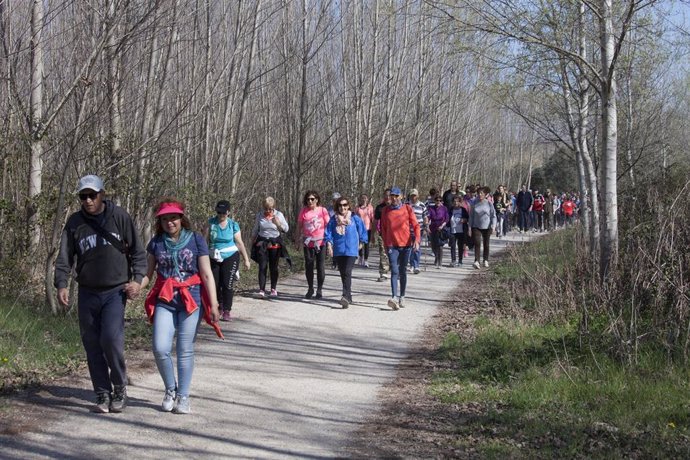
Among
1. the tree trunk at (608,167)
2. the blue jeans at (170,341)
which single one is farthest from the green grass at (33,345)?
the tree trunk at (608,167)

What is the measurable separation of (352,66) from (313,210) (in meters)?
13.0

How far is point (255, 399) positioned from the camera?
673 centimetres

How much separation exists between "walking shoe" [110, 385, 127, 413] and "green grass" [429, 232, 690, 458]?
2.54 meters

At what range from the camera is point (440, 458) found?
17.4ft

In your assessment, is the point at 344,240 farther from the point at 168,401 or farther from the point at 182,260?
the point at 168,401

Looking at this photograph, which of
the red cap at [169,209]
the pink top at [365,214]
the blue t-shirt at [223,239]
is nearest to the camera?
the red cap at [169,209]

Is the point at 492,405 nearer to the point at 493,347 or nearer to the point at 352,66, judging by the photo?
the point at 493,347

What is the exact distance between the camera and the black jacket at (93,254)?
6012 mm

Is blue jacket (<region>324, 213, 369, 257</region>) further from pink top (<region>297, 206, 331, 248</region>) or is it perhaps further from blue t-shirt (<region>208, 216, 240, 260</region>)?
blue t-shirt (<region>208, 216, 240, 260</region>)

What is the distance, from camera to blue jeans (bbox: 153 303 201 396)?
19.9 ft

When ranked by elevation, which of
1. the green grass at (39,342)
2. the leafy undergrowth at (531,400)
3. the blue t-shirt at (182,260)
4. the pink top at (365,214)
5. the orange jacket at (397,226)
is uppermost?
the pink top at (365,214)

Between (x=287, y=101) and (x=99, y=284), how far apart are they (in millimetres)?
17560

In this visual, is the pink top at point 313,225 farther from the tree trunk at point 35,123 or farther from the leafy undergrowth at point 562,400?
the leafy undergrowth at point 562,400

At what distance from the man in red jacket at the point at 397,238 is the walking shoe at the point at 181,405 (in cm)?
628
